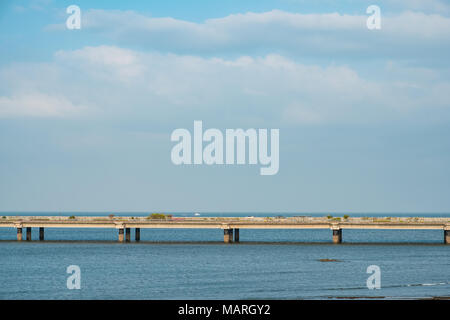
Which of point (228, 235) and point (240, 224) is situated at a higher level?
point (240, 224)

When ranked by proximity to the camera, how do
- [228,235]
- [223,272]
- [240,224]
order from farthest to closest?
[228,235] < [240,224] < [223,272]

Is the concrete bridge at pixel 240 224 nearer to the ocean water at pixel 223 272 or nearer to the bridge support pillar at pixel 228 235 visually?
the bridge support pillar at pixel 228 235

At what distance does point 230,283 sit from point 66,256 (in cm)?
4257

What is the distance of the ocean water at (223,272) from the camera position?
175 ft

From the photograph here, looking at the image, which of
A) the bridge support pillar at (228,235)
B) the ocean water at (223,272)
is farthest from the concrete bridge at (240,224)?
the ocean water at (223,272)

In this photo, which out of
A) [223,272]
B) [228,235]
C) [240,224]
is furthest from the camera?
[228,235]

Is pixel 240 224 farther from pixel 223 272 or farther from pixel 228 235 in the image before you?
pixel 223 272

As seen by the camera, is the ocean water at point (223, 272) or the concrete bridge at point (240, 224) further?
the concrete bridge at point (240, 224)

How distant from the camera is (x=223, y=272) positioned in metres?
71.0

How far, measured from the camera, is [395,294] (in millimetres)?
49969

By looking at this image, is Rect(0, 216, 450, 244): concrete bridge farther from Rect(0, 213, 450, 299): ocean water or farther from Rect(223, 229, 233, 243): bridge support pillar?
Rect(0, 213, 450, 299): ocean water

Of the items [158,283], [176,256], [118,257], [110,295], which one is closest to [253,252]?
[176,256]

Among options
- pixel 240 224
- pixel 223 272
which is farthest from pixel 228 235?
pixel 223 272
